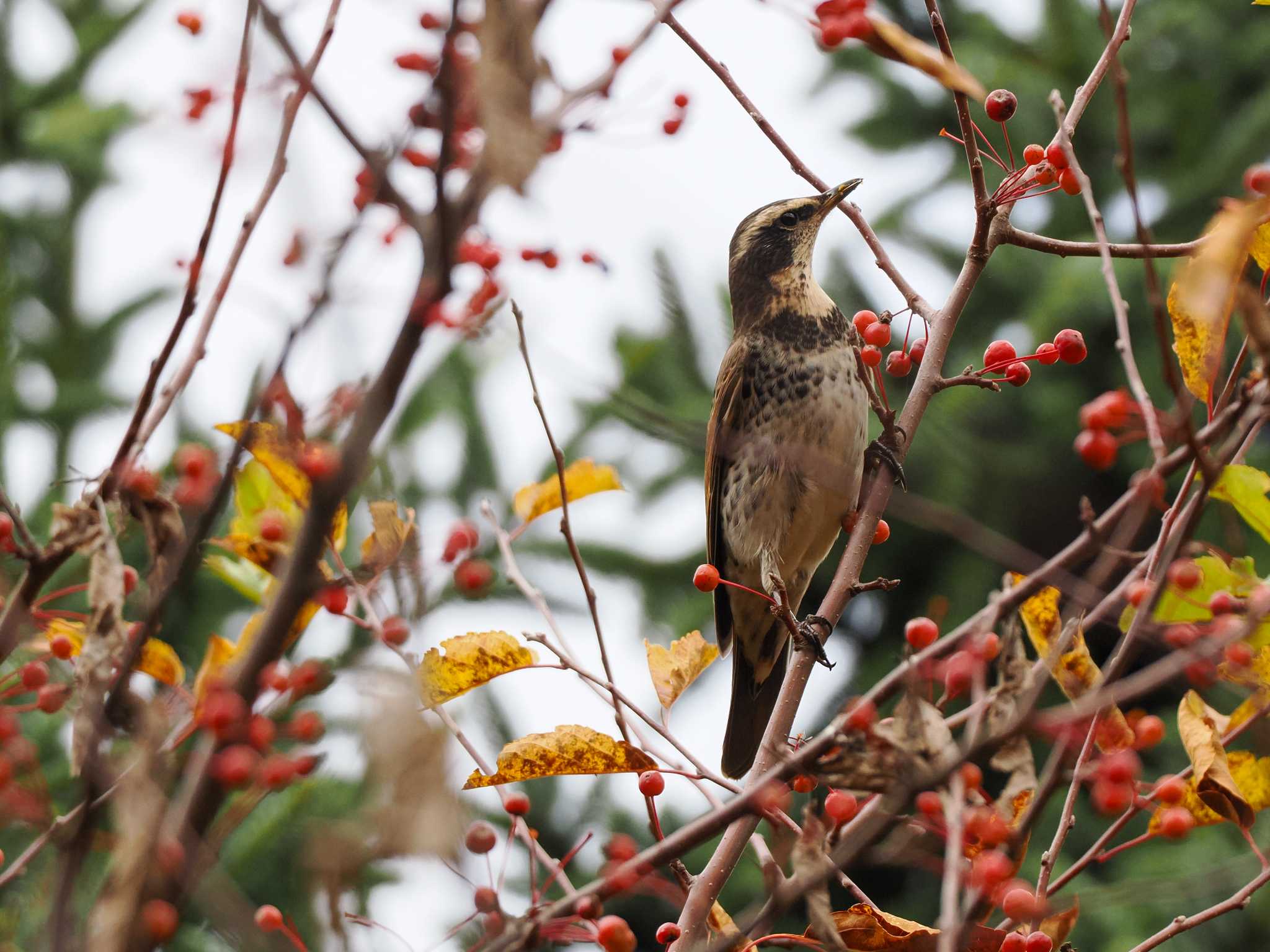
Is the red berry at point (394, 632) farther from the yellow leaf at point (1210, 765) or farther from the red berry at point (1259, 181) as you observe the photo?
the red berry at point (1259, 181)

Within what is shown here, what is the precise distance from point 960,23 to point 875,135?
0.62 metres

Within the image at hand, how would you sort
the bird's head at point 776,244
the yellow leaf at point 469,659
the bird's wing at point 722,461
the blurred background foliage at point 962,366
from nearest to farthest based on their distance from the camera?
the yellow leaf at point 469,659
the bird's wing at point 722,461
the bird's head at point 776,244
the blurred background foliage at point 962,366

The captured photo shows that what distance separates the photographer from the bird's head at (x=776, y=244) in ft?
10.0

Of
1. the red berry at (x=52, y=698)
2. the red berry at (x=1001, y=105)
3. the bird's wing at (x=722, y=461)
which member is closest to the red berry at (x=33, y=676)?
the red berry at (x=52, y=698)

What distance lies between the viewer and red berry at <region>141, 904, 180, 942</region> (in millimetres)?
697

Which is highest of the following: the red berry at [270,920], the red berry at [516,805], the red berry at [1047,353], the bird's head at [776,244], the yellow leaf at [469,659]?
the bird's head at [776,244]

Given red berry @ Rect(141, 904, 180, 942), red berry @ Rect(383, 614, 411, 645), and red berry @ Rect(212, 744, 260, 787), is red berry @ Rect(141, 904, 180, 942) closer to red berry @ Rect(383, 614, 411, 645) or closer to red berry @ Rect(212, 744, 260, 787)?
red berry @ Rect(212, 744, 260, 787)

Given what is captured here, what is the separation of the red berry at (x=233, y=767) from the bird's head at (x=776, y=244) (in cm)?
231

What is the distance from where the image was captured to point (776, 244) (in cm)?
312

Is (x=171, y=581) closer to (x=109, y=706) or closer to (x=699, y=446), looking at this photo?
(x=109, y=706)

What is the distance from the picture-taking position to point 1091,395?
194 inches

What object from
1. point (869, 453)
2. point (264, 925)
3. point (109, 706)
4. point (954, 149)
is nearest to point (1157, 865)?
point (869, 453)

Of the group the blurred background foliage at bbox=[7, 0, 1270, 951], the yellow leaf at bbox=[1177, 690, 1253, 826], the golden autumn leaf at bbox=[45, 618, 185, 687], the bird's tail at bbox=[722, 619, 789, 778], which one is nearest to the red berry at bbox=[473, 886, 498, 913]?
the golden autumn leaf at bbox=[45, 618, 185, 687]

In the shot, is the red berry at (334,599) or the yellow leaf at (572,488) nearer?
the red berry at (334,599)
